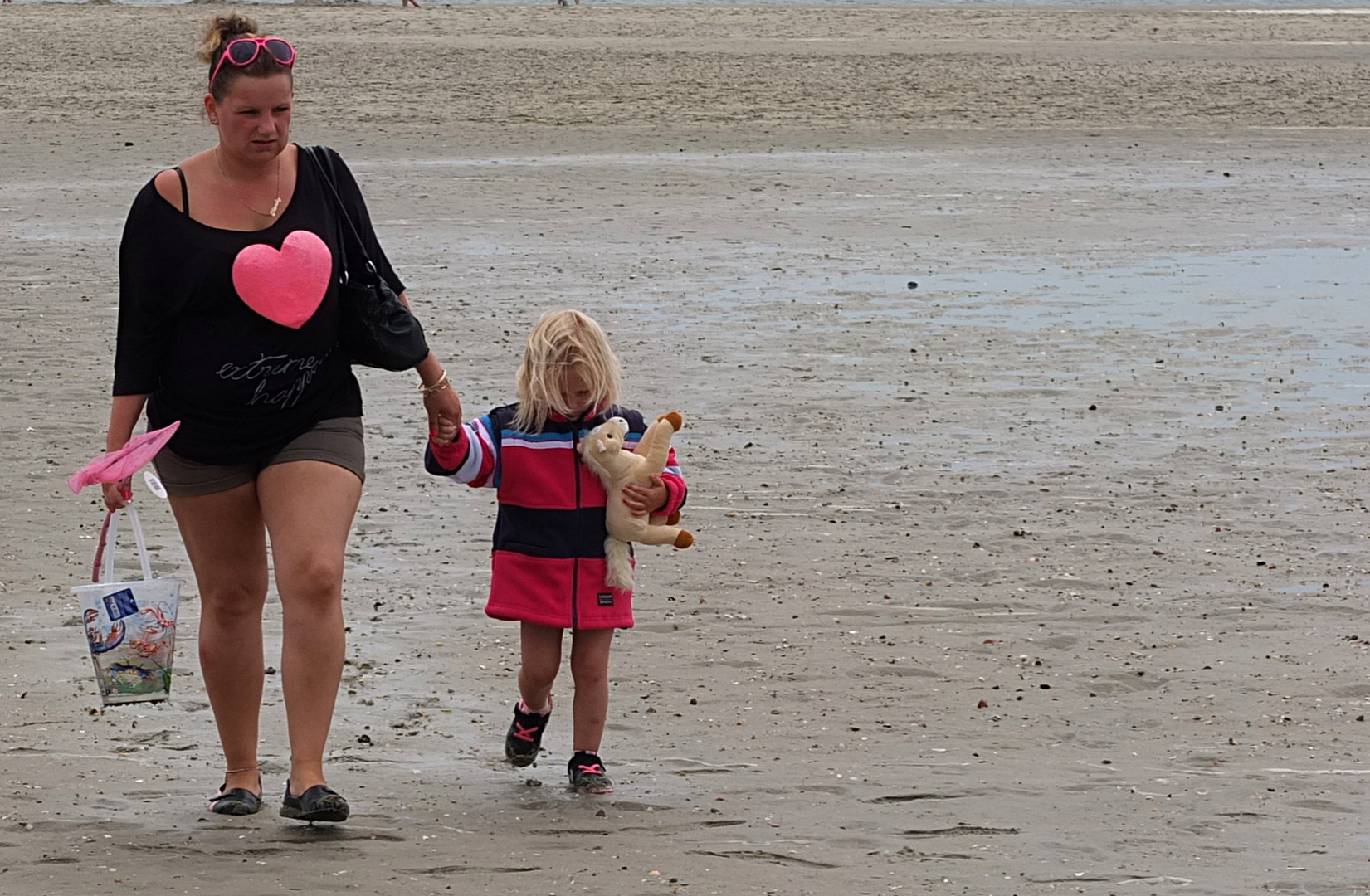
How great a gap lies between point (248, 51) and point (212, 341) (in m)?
0.64

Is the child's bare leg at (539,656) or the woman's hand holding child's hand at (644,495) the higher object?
the woman's hand holding child's hand at (644,495)

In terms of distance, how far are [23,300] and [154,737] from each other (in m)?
7.19

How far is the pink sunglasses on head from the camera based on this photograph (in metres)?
4.45

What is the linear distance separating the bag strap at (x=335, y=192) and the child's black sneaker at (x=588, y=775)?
51.4 inches

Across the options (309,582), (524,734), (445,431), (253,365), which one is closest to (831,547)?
(524,734)

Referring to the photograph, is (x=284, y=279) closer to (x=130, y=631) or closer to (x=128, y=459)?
(x=128, y=459)

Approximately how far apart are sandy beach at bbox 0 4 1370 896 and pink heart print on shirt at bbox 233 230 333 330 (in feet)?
3.87

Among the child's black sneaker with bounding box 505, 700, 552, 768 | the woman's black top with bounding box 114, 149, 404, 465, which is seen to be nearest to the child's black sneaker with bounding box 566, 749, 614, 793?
the child's black sneaker with bounding box 505, 700, 552, 768

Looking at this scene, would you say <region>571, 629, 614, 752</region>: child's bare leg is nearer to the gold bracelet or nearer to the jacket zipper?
the jacket zipper

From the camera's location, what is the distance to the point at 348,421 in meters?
4.72

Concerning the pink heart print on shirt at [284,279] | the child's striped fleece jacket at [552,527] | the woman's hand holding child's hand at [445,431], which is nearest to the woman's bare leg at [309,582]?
the woman's hand holding child's hand at [445,431]

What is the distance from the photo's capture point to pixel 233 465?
180 inches

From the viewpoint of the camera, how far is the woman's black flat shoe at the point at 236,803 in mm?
4746

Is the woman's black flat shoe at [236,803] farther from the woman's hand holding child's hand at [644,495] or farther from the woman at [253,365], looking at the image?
the woman's hand holding child's hand at [644,495]
